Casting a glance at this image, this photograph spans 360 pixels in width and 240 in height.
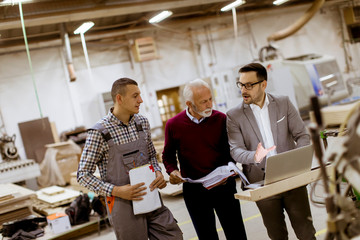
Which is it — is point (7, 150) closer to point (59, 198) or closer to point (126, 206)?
point (59, 198)

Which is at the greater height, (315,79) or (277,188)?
(315,79)

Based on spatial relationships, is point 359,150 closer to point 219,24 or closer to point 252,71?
point 252,71

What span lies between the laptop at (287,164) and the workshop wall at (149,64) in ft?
25.1

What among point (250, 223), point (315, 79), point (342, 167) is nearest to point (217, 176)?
point (342, 167)

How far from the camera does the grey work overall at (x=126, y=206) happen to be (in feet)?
8.96

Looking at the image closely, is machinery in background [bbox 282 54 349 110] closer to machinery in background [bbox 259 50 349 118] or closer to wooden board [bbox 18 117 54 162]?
machinery in background [bbox 259 50 349 118]

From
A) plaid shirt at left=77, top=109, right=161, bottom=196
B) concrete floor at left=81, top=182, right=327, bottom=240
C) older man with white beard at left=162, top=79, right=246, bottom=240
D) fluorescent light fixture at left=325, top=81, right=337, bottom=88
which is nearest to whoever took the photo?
plaid shirt at left=77, top=109, right=161, bottom=196

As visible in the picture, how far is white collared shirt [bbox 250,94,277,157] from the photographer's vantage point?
279cm

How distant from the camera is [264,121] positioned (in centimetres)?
281

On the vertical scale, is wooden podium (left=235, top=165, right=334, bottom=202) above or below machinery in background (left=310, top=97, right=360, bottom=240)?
below

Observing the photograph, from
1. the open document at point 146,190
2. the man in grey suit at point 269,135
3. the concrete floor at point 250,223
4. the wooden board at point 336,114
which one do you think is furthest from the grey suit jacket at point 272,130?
the wooden board at point 336,114

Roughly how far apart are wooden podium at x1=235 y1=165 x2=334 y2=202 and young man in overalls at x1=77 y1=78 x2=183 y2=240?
779mm

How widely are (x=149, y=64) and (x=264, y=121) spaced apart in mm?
9395

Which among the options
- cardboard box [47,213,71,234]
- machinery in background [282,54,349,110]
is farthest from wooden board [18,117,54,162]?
machinery in background [282,54,349,110]
